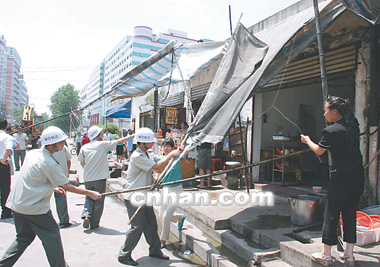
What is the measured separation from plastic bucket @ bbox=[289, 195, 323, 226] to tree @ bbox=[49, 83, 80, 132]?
246 ft

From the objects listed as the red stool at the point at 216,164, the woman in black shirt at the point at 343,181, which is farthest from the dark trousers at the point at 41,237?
the red stool at the point at 216,164

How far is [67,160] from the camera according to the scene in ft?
17.2

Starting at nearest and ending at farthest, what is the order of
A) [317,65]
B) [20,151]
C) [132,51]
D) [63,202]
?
[63,202] → [317,65] → [20,151] → [132,51]

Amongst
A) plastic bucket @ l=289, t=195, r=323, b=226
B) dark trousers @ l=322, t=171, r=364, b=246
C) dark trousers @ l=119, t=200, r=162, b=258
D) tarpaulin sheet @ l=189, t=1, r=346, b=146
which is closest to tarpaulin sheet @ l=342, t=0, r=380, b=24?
tarpaulin sheet @ l=189, t=1, r=346, b=146

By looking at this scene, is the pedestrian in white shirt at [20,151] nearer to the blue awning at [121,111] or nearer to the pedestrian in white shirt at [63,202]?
the blue awning at [121,111]

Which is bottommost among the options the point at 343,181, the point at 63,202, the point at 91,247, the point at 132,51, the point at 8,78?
the point at 91,247

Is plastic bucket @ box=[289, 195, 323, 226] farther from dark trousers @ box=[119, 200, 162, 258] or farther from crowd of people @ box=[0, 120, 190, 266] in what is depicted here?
dark trousers @ box=[119, 200, 162, 258]

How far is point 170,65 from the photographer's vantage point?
25.4 ft

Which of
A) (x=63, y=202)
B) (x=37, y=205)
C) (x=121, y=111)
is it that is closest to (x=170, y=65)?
(x=63, y=202)

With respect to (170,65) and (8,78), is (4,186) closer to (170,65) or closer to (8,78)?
(170,65)

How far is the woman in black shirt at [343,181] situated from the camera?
2.88m

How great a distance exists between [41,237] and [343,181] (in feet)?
10.8

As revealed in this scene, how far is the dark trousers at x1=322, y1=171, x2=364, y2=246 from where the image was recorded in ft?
9.50

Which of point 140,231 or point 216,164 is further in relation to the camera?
point 216,164
